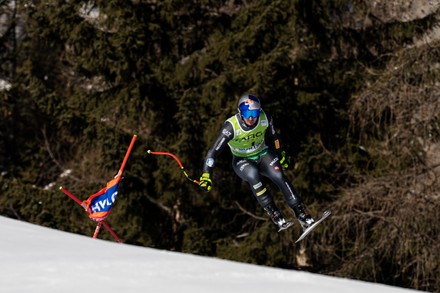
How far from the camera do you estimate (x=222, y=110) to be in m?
17.0

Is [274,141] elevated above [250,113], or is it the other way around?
[250,113]

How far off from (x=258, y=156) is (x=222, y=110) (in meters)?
7.00

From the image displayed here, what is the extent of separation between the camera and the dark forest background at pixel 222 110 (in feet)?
55.4

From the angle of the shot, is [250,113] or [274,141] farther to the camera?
[274,141]

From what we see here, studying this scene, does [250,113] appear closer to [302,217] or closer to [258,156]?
[258,156]

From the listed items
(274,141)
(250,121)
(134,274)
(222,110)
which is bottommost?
(134,274)

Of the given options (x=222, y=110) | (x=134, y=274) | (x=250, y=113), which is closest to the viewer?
(x=134, y=274)

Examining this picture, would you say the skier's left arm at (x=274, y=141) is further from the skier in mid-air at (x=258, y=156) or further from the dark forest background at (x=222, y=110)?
the dark forest background at (x=222, y=110)

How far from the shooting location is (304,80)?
17922 millimetres

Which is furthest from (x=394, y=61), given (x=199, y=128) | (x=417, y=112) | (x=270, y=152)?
(x=270, y=152)

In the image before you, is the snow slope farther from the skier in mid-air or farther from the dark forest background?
the dark forest background

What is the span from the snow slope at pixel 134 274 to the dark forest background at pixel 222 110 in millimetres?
9914

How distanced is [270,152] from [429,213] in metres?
4.75

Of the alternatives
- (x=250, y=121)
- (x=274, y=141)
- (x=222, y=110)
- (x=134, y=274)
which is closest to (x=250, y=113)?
(x=250, y=121)
